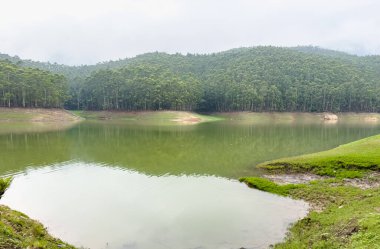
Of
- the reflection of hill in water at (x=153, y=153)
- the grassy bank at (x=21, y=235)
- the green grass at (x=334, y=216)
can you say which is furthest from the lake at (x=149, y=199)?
the grassy bank at (x=21, y=235)

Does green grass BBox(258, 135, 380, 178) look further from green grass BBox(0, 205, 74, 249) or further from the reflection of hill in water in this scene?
green grass BBox(0, 205, 74, 249)

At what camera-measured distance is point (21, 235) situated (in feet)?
48.5

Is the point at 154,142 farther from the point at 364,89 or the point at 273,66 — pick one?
the point at 273,66

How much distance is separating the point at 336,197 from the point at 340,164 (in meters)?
9.13

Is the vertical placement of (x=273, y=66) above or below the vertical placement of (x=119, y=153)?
above

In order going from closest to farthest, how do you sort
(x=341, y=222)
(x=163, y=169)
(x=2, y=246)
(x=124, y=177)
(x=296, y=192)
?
(x=2, y=246)
(x=341, y=222)
(x=296, y=192)
(x=124, y=177)
(x=163, y=169)

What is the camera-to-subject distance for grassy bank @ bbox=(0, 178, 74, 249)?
12523mm

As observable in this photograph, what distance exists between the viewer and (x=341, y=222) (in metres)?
17.1

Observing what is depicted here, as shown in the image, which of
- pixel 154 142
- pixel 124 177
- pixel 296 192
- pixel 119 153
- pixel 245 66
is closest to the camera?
pixel 296 192

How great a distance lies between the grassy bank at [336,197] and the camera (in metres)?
14.8

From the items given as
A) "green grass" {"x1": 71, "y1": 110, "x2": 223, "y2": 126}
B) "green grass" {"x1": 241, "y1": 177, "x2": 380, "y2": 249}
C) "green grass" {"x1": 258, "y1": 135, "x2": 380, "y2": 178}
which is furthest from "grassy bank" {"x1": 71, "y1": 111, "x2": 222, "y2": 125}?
"green grass" {"x1": 241, "y1": 177, "x2": 380, "y2": 249}

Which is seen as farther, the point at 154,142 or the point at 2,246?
the point at 154,142

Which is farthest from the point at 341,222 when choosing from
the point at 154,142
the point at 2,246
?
the point at 154,142

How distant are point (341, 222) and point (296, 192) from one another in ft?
28.9
